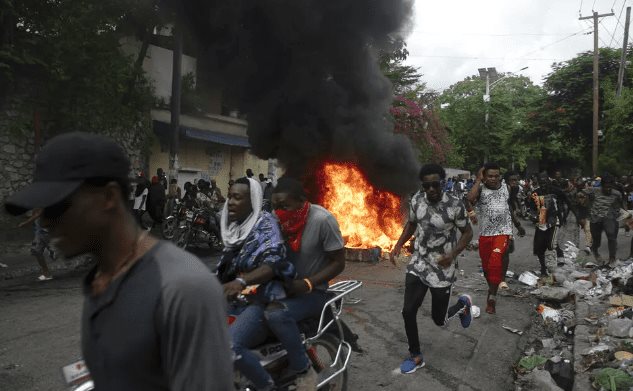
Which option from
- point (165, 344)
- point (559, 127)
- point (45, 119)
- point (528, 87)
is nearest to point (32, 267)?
point (45, 119)

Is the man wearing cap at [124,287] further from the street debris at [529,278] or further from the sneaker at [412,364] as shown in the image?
the street debris at [529,278]

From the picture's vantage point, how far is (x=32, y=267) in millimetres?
8438

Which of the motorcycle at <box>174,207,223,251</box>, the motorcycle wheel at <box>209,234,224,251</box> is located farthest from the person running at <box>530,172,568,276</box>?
the motorcycle wheel at <box>209,234,224,251</box>

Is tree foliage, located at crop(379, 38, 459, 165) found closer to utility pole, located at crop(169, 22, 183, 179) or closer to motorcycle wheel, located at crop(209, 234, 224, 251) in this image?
utility pole, located at crop(169, 22, 183, 179)

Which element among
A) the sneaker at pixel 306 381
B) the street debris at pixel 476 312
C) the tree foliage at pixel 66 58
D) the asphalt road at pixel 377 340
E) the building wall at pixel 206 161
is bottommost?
the asphalt road at pixel 377 340

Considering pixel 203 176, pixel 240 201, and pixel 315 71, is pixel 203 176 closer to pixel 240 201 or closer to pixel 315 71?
pixel 315 71

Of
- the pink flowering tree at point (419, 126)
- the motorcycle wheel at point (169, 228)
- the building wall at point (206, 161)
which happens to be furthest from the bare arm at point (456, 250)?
the pink flowering tree at point (419, 126)

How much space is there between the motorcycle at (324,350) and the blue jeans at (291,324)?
10 centimetres

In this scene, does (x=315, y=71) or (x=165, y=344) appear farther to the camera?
(x=315, y=71)

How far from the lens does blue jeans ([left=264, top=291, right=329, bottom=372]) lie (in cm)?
296

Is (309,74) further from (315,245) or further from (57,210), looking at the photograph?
(57,210)

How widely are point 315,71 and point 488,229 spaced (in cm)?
856

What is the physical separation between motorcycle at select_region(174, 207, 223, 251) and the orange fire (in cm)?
279

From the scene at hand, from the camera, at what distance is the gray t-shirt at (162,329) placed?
1.13 meters
